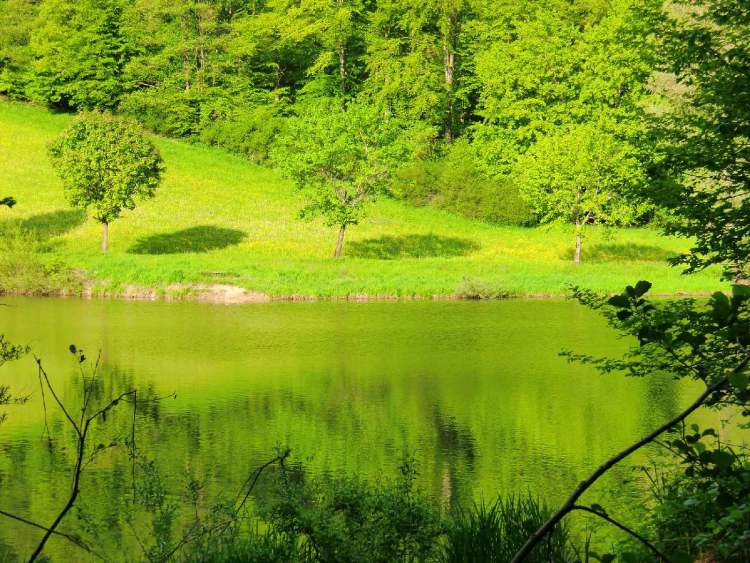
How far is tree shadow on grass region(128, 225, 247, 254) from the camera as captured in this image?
48812 millimetres

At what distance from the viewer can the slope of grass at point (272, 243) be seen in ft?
131

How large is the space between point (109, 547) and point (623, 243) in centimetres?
4582

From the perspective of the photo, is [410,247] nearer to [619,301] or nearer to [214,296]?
[214,296]

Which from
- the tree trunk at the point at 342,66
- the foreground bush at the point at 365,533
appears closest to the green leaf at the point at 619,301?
the foreground bush at the point at 365,533

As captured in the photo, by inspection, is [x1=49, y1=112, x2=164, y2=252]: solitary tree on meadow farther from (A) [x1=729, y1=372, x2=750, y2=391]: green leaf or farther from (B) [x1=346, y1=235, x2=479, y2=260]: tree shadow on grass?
(A) [x1=729, y1=372, x2=750, y2=391]: green leaf

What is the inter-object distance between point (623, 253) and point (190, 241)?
74.9 feet

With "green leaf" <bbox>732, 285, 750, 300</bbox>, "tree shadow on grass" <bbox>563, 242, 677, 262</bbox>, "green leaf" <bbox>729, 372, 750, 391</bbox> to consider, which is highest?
"tree shadow on grass" <bbox>563, 242, 677, 262</bbox>

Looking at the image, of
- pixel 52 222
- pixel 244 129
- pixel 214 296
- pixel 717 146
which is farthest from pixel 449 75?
pixel 717 146

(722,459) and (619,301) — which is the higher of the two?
(619,301)

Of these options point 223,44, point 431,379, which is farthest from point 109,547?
point 223,44

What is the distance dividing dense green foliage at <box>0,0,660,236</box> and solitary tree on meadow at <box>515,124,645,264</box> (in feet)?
35.0

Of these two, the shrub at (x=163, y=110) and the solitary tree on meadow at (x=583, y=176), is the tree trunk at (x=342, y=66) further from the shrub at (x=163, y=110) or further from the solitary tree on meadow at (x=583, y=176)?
the solitary tree on meadow at (x=583, y=176)

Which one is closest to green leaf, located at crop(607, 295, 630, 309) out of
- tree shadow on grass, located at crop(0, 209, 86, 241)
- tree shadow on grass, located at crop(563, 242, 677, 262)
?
tree shadow on grass, located at crop(563, 242, 677, 262)

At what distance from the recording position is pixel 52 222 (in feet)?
173
